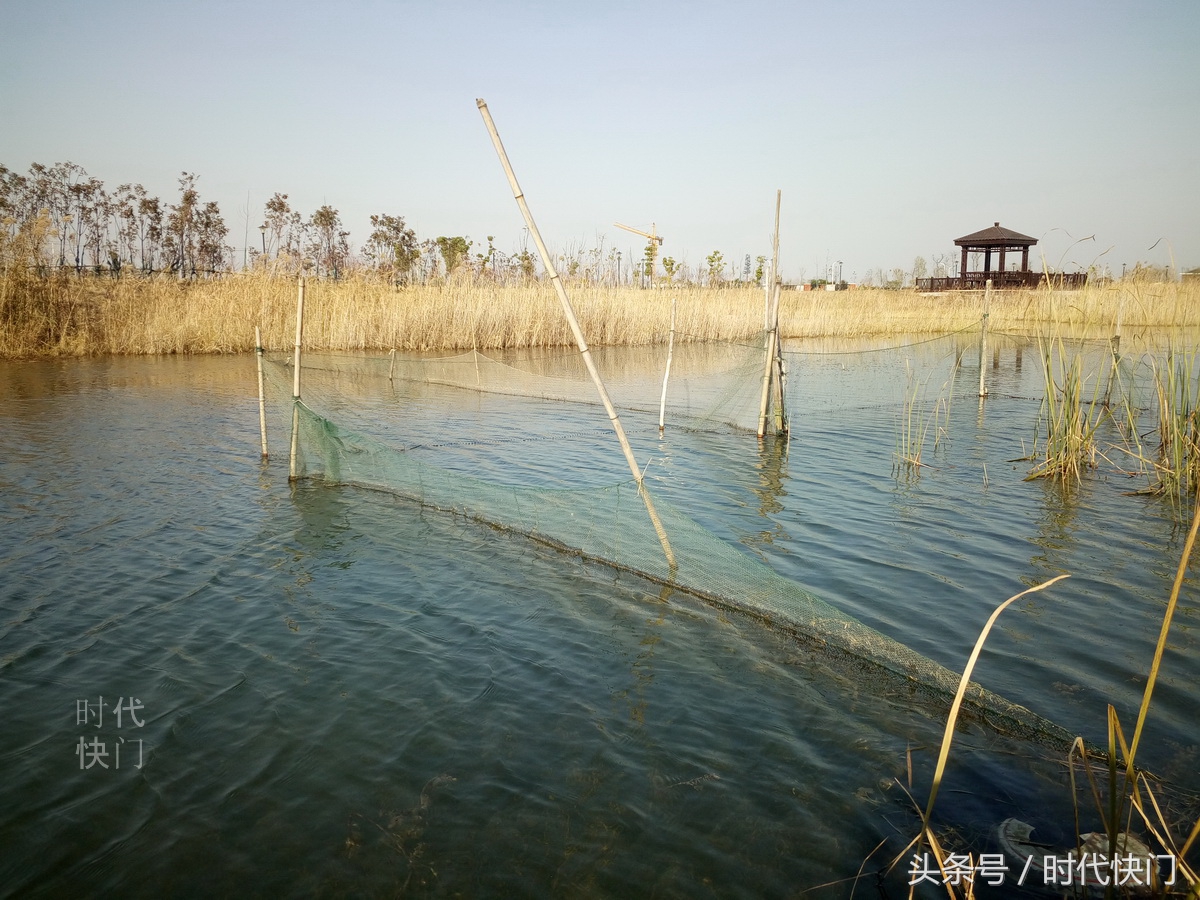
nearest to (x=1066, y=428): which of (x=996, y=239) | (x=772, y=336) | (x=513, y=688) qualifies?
(x=772, y=336)

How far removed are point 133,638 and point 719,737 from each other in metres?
3.37

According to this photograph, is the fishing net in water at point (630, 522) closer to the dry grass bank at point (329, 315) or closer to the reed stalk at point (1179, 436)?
the reed stalk at point (1179, 436)

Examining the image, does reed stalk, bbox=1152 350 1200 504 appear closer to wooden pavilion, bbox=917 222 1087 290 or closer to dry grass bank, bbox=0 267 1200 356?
dry grass bank, bbox=0 267 1200 356

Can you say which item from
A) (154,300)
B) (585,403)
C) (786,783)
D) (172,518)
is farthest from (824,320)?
(786,783)

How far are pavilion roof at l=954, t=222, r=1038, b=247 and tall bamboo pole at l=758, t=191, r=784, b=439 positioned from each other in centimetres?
2505

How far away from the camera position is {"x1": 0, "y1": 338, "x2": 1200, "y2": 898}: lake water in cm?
299

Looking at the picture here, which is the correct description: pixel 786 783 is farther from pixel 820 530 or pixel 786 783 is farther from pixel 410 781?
pixel 820 530

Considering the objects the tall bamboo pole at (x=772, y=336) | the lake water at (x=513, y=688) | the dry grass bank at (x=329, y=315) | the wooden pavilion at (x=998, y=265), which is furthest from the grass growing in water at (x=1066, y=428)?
the wooden pavilion at (x=998, y=265)

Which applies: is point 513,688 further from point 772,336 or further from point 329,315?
point 329,315

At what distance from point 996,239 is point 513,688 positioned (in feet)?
112

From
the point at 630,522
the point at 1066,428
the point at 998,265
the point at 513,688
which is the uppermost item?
the point at 998,265

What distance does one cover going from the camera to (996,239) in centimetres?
3256

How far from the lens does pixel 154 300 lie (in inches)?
746

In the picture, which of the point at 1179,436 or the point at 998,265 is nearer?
the point at 1179,436
